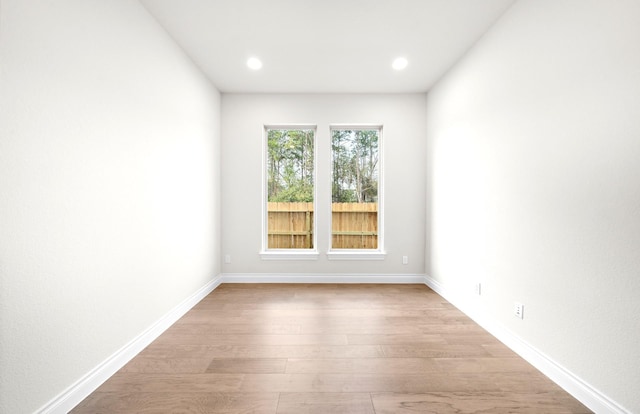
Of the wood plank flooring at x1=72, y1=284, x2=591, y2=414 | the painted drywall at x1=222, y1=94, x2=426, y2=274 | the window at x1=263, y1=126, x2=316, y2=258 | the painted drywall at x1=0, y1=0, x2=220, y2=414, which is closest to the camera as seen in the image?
the painted drywall at x1=0, y1=0, x2=220, y2=414

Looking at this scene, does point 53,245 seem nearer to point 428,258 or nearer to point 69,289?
point 69,289

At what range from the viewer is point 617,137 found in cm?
149

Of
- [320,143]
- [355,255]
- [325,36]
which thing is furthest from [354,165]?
→ [325,36]

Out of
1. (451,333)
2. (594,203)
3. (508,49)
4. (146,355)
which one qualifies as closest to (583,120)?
(594,203)

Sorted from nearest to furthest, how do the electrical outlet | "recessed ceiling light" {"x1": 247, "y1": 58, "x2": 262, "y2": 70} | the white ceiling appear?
the electrical outlet
the white ceiling
"recessed ceiling light" {"x1": 247, "y1": 58, "x2": 262, "y2": 70}

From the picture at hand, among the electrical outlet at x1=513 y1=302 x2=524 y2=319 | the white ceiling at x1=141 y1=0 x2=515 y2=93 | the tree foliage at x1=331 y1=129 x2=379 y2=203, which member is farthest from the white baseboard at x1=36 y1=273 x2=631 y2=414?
the white ceiling at x1=141 y1=0 x2=515 y2=93

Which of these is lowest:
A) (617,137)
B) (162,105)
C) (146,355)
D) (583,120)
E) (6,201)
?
(146,355)

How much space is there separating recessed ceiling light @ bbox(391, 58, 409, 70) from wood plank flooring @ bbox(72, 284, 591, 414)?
2708 mm

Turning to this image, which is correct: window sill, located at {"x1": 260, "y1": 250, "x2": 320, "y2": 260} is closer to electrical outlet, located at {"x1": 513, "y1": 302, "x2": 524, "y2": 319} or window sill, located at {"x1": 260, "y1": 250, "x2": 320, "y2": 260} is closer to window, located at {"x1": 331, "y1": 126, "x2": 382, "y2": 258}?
window, located at {"x1": 331, "y1": 126, "x2": 382, "y2": 258}

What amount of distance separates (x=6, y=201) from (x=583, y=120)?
118 inches

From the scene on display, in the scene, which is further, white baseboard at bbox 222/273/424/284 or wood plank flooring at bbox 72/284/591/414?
white baseboard at bbox 222/273/424/284

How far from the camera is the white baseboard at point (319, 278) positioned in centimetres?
407

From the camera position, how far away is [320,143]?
4.11m

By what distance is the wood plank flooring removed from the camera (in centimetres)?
161
